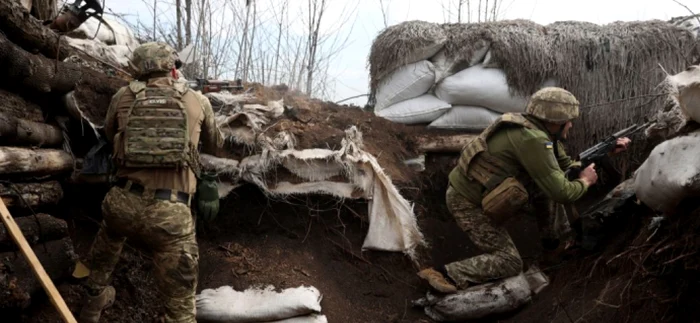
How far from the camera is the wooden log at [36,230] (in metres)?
3.09

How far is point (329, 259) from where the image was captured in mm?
4477

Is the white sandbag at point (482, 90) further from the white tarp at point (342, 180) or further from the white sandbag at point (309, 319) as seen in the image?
the white sandbag at point (309, 319)

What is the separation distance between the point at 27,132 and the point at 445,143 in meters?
3.30

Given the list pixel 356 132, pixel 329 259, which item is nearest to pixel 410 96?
pixel 356 132

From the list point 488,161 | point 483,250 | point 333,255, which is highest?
point 488,161

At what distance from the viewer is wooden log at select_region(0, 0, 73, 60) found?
3.38 meters

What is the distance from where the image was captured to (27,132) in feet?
11.3

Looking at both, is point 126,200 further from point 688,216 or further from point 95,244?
point 688,216

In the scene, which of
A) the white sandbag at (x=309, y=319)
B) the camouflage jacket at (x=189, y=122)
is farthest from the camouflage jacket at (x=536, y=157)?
the camouflage jacket at (x=189, y=122)

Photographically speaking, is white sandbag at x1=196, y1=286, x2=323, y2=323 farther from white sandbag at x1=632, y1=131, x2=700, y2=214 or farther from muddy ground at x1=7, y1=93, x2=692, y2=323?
white sandbag at x1=632, y1=131, x2=700, y2=214

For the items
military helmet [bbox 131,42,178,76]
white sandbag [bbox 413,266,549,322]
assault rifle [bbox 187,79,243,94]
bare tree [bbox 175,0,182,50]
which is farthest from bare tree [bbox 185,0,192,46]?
white sandbag [bbox 413,266,549,322]

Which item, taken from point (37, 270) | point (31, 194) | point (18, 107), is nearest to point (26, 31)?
point (18, 107)

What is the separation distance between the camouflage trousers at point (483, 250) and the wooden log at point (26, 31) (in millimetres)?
2818

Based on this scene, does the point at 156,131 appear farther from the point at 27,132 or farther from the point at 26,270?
the point at 26,270
